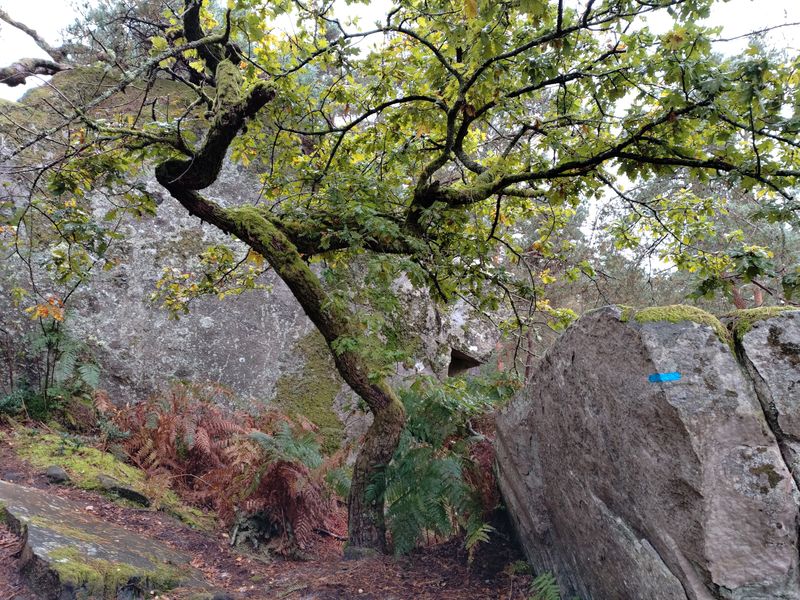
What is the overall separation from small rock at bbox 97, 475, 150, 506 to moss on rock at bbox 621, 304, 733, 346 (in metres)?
4.85

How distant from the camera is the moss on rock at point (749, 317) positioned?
2387mm

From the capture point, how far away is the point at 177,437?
598cm

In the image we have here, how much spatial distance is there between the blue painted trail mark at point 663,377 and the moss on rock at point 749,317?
0.38m

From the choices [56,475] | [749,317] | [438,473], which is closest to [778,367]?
[749,317]

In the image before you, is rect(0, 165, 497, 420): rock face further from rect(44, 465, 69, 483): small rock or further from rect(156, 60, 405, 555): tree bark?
rect(156, 60, 405, 555): tree bark

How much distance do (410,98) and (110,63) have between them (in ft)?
7.77

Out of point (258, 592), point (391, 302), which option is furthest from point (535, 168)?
point (258, 592)

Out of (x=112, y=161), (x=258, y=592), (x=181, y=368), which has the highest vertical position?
(x=112, y=161)

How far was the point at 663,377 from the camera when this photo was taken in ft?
7.79

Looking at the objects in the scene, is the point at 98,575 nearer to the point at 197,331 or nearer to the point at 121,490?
the point at 121,490

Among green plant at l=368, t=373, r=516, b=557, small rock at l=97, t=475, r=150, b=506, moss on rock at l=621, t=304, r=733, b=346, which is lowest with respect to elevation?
small rock at l=97, t=475, r=150, b=506

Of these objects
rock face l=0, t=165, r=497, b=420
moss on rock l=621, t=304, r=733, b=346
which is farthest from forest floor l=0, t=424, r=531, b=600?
rock face l=0, t=165, r=497, b=420

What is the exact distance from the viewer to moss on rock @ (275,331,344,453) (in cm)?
773

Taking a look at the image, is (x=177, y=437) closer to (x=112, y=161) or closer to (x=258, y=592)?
(x=258, y=592)
